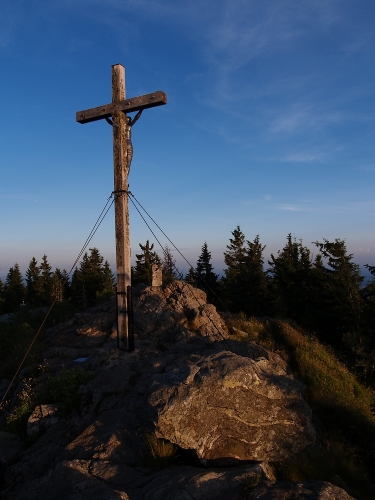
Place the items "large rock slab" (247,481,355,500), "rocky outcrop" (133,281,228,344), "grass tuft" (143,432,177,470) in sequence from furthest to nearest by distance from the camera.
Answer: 1. "rocky outcrop" (133,281,228,344)
2. "grass tuft" (143,432,177,470)
3. "large rock slab" (247,481,355,500)

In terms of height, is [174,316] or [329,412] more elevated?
[174,316]

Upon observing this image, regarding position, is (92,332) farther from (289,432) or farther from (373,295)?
(373,295)

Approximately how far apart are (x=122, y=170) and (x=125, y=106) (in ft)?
4.36

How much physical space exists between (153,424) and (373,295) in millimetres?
15065

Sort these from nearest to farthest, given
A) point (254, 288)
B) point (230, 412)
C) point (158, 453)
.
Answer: point (158, 453) < point (230, 412) < point (254, 288)

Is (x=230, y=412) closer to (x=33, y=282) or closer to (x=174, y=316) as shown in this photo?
(x=174, y=316)

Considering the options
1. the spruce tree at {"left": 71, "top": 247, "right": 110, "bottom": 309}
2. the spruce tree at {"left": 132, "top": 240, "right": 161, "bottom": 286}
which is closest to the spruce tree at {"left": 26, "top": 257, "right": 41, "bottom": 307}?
the spruce tree at {"left": 71, "top": 247, "right": 110, "bottom": 309}

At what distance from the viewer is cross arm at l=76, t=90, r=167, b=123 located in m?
7.88

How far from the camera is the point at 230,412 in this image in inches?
209

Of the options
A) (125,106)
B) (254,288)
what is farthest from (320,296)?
(125,106)

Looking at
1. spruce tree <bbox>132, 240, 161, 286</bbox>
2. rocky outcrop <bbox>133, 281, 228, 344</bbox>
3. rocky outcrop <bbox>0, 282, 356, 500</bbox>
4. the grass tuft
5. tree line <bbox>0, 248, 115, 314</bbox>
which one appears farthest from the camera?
tree line <bbox>0, 248, 115, 314</bbox>

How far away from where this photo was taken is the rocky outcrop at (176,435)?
434cm

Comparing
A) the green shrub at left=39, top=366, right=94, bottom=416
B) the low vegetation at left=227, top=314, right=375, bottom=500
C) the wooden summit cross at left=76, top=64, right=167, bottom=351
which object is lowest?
the low vegetation at left=227, top=314, right=375, bottom=500

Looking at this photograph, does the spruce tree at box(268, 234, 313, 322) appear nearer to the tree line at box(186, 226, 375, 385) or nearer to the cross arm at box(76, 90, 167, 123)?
the tree line at box(186, 226, 375, 385)
